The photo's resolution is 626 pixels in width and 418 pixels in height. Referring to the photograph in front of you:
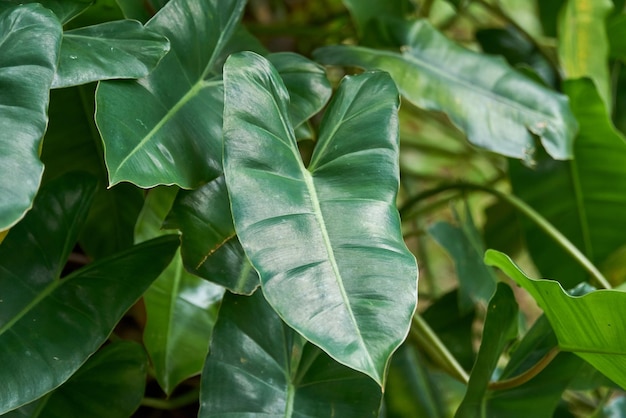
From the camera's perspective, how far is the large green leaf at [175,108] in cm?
64

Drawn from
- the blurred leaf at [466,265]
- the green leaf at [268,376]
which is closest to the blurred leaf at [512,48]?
the blurred leaf at [466,265]

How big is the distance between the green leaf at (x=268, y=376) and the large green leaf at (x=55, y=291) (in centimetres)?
10

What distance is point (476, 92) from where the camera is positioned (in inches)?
44.6

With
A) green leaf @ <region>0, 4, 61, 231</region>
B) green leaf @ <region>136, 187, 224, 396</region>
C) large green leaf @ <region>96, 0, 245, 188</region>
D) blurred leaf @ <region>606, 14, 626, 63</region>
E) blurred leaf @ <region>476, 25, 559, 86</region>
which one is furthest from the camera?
blurred leaf @ <region>476, 25, 559, 86</region>

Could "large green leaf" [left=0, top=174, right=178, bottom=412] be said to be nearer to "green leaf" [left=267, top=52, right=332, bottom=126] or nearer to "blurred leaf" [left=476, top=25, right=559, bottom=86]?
"green leaf" [left=267, top=52, right=332, bottom=126]

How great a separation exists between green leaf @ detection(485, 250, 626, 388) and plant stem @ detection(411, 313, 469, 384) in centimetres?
22

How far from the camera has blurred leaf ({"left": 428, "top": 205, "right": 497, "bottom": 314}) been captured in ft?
3.60

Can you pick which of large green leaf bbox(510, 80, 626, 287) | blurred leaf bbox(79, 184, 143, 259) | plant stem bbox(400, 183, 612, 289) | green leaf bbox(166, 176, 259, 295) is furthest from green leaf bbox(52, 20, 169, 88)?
large green leaf bbox(510, 80, 626, 287)

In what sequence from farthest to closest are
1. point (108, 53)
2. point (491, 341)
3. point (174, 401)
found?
point (174, 401)
point (491, 341)
point (108, 53)

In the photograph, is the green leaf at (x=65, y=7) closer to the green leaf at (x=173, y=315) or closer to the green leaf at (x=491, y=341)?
the green leaf at (x=173, y=315)

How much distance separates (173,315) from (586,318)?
0.48 m

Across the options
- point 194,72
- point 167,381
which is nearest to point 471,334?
point 167,381

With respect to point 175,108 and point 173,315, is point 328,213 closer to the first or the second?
point 175,108

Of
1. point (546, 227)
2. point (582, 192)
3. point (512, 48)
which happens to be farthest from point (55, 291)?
point (512, 48)
